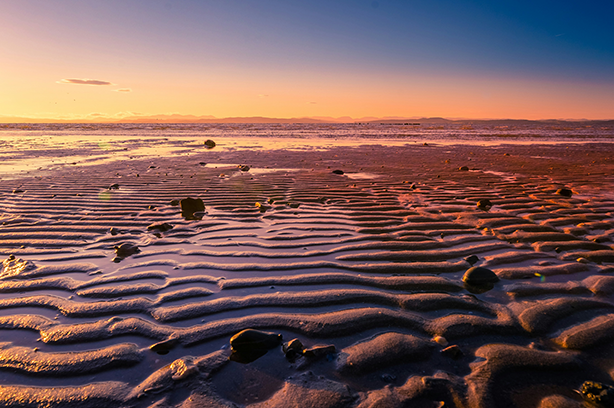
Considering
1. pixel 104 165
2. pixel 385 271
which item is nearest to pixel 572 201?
pixel 385 271

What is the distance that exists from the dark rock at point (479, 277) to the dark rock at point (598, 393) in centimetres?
141

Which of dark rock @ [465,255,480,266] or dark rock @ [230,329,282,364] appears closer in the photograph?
dark rock @ [230,329,282,364]

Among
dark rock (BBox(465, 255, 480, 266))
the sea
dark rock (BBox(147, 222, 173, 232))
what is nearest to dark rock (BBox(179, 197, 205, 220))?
dark rock (BBox(147, 222, 173, 232))

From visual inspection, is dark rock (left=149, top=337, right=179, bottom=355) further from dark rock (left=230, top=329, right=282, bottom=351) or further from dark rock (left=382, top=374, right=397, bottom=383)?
dark rock (left=382, top=374, right=397, bottom=383)

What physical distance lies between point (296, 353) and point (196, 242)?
278cm

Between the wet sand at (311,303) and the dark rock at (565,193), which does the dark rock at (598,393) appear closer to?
the wet sand at (311,303)

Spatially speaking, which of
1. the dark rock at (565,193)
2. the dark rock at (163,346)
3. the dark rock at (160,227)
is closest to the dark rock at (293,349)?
the dark rock at (163,346)

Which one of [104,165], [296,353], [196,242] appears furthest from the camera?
[104,165]

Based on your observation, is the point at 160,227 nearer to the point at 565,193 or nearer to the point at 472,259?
the point at 472,259

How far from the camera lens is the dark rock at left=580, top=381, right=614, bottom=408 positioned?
5.95ft

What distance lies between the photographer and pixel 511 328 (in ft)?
8.46

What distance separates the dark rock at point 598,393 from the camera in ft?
5.95

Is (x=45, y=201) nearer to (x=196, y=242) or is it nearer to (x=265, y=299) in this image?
(x=196, y=242)

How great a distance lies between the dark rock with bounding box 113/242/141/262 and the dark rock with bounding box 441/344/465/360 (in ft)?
12.6
